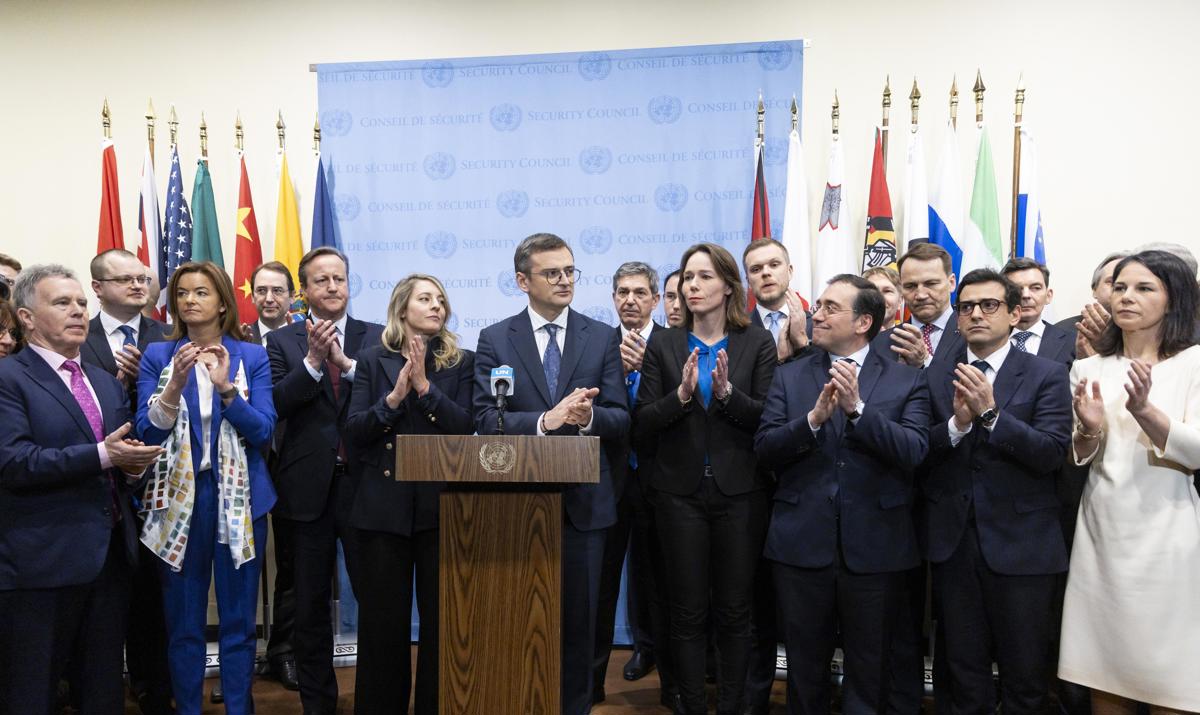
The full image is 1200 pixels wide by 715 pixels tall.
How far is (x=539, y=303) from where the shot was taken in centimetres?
323

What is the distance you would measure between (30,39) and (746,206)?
4.68 m

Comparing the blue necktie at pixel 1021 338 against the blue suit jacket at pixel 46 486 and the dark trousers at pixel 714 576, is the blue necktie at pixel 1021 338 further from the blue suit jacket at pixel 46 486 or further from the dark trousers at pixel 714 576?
the blue suit jacket at pixel 46 486

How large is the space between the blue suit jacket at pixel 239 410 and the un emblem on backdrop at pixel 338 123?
2354 mm

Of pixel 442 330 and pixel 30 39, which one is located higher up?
pixel 30 39

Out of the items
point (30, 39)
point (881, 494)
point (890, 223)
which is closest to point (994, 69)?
point (890, 223)

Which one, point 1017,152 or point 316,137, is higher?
point 316,137

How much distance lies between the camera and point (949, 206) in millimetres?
4891

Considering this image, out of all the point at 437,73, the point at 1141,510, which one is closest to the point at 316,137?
the point at 437,73

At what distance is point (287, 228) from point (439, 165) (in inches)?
39.2

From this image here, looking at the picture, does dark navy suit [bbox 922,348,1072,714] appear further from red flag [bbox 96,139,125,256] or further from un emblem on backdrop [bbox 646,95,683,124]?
red flag [bbox 96,139,125,256]

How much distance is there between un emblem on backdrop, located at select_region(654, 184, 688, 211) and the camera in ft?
16.8

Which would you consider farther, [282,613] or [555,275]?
[282,613]

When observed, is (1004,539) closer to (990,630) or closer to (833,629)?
(990,630)

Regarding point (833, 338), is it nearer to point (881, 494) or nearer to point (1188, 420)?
point (881, 494)
